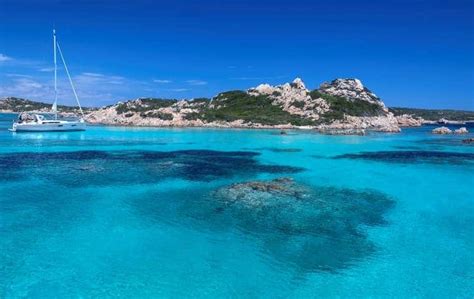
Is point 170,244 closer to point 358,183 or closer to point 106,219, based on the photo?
point 106,219

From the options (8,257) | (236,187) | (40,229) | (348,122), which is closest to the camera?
(8,257)

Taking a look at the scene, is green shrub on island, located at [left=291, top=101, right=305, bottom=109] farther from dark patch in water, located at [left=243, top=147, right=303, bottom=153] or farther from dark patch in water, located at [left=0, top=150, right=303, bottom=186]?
dark patch in water, located at [left=0, top=150, right=303, bottom=186]

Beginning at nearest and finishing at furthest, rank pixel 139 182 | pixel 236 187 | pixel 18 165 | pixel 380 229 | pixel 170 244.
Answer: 1. pixel 170 244
2. pixel 380 229
3. pixel 236 187
4. pixel 139 182
5. pixel 18 165

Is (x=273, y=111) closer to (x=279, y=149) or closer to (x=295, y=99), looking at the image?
(x=295, y=99)

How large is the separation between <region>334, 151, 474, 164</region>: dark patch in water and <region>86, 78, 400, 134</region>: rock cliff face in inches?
1784

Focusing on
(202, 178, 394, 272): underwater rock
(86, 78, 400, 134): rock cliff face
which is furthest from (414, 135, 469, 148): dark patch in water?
(202, 178, 394, 272): underwater rock

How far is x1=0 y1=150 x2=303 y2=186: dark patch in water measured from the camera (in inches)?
1328

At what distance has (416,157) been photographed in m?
53.0

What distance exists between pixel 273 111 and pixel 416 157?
7408cm

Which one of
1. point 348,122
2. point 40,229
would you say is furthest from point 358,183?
point 348,122

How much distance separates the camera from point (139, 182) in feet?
105

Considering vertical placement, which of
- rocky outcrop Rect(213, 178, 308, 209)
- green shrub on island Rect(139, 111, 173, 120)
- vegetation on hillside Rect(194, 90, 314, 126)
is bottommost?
rocky outcrop Rect(213, 178, 308, 209)

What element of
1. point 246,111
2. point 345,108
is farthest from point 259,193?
point 345,108

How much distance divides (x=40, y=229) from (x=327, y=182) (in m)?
22.6
